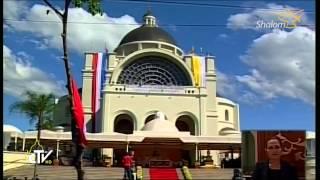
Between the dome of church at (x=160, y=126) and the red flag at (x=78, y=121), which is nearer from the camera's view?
the red flag at (x=78, y=121)

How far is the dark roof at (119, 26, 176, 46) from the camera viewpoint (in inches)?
2258

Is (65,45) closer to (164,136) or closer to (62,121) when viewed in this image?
(164,136)

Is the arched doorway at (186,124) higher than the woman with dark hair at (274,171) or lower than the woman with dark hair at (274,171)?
higher

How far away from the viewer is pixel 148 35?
57469 mm

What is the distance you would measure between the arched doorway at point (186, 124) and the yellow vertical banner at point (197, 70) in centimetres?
352

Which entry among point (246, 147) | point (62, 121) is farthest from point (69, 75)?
point (62, 121)

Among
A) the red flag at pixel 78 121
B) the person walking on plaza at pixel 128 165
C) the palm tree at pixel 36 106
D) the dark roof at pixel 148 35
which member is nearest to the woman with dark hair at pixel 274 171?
the red flag at pixel 78 121

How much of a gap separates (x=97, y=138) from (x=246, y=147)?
94.1ft

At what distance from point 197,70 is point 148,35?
27.6 feet

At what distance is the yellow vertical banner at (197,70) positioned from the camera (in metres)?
51.6

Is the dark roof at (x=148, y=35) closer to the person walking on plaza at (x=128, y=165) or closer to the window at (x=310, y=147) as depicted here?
the person walking on plaza at (x=128, y=165)

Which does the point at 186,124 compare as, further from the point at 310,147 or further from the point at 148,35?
the point at 310,147

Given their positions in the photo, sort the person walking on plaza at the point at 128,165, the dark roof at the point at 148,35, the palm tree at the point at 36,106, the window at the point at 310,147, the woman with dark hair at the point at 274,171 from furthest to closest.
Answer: the dark roof at the point at 148,35 → the palm tree at the point at 36,106 → the person walking on plaza at the point at 128,165 → the window at the point at 310,147 → the woman with dark hair at the point at 274,171

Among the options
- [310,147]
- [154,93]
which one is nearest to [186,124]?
[154,93]
